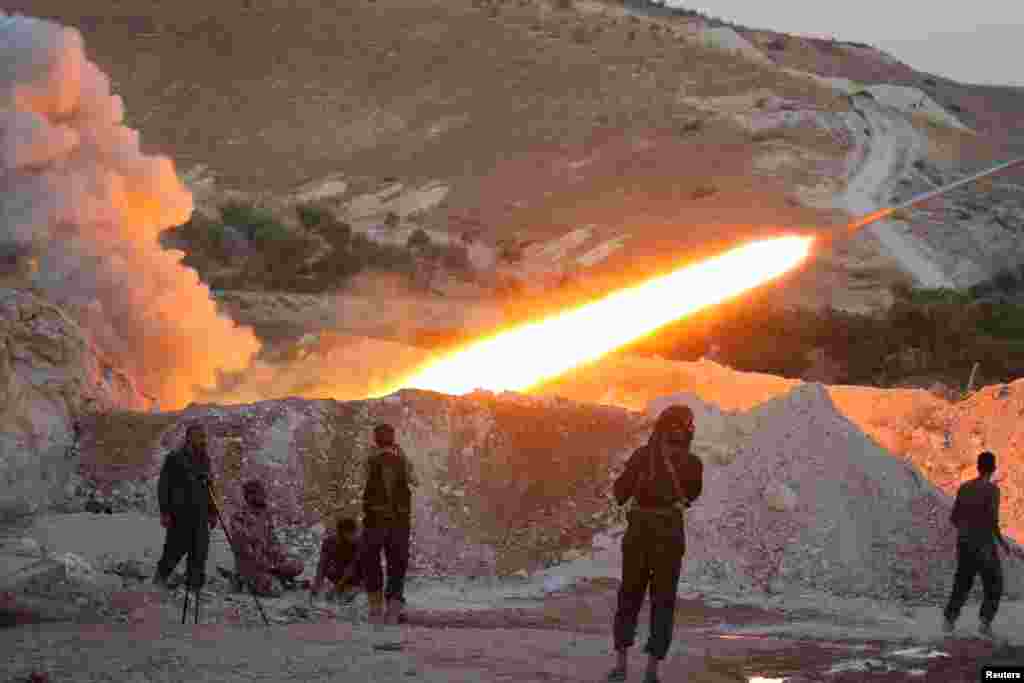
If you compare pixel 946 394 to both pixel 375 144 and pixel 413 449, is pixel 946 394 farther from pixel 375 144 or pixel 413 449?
pixel 375 144

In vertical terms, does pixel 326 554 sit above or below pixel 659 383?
below

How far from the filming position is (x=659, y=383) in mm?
20641

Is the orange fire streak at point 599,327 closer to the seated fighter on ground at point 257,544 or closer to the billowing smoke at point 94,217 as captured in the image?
the billowing smoke at point 94,217

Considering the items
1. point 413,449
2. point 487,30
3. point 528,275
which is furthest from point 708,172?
point 413,449

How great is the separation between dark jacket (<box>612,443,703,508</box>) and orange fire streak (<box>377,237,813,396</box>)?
7.98m

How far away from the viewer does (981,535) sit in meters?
11.5

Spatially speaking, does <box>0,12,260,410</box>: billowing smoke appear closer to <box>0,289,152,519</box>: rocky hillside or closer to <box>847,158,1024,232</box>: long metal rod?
<box>0,289,152,519</box>: rocky hillside

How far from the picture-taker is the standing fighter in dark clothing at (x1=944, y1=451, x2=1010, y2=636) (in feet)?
37.7

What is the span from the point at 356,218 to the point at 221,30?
2164 centimetres

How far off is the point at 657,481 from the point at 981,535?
168 inches

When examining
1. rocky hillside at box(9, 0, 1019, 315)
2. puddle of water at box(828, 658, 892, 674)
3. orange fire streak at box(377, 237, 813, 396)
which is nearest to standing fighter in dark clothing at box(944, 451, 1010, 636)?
puddle of water at box(828, 658, 892, 674)

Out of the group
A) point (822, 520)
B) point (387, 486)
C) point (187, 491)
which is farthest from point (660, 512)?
point (822, 520)

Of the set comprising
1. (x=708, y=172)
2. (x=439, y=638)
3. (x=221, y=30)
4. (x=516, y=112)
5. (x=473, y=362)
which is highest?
(x=221, y=30)

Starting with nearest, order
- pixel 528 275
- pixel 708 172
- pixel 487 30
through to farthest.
Answer: pixel 528 275 → pixel 708 172 → pixel 487 30
